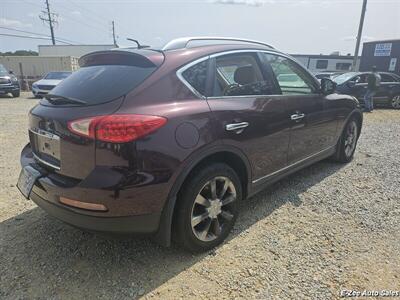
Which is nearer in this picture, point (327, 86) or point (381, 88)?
point (327, 86)

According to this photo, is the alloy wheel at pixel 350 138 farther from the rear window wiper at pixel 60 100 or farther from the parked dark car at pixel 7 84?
the parked dark car at pixel 7 84

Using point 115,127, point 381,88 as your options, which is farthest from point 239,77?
point 381,88

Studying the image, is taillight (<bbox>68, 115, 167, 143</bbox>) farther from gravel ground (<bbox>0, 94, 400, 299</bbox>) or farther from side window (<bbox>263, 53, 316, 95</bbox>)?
side window (<bbox>263, 53, 316, 95</bbox>)

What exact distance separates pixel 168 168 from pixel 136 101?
51 centimetres

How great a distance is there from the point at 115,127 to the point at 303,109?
92.1 inches

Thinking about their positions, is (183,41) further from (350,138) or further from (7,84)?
(7,84)

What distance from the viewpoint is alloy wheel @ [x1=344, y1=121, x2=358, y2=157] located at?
498cm

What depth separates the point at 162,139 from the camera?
7.18ft

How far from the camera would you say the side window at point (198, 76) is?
2.53 metres

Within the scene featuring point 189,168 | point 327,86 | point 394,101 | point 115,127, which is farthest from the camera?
point 394,101

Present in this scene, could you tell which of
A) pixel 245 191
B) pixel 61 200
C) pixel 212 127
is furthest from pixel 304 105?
pixel 61 200

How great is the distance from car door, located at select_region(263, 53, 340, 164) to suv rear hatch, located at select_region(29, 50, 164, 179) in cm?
149

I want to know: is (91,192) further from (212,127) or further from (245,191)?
(245,191)

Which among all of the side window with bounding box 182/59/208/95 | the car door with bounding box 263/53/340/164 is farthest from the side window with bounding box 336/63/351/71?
the side window with bounding box 182/59/208/95
